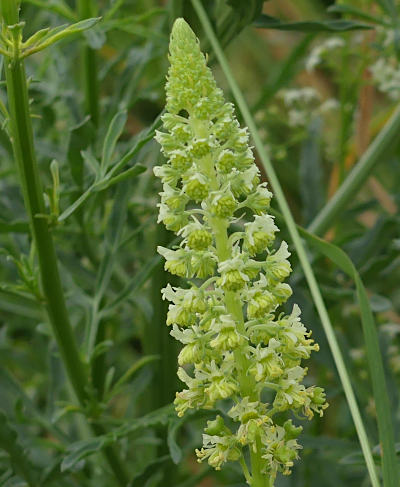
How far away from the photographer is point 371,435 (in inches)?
36.1

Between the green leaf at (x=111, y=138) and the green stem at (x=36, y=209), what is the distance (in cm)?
7

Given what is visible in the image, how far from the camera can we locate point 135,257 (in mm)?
1100

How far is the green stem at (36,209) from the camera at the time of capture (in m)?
0.59

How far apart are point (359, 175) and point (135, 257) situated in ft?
1.12

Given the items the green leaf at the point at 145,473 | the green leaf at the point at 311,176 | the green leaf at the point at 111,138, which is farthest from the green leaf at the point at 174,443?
the green leaf at the point at 311,176

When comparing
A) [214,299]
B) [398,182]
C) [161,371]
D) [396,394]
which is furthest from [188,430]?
[214,299]

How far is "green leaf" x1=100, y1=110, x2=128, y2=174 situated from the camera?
0.70 meters

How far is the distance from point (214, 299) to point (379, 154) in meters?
0.53

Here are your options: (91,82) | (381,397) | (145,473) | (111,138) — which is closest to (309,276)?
(381,397)

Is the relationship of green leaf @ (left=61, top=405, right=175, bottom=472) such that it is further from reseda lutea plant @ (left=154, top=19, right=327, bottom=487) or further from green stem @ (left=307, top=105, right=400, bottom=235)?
green stem @ (left=307, top=105, right=400, bottom=235)

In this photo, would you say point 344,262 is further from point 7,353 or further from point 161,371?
point 7,353

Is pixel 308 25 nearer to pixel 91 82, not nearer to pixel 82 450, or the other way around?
pixel 91 82

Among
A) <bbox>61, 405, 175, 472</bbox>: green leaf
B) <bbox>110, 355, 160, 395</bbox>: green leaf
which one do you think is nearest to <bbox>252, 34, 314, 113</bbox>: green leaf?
<bbox>110, 355, 160, 395</bbox>: green leaf

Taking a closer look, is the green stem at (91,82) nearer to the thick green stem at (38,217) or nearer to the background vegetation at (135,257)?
the background vegetation at (135,257)
